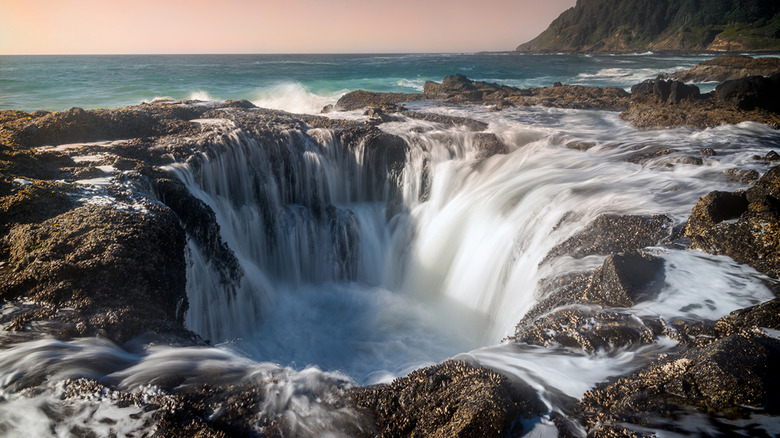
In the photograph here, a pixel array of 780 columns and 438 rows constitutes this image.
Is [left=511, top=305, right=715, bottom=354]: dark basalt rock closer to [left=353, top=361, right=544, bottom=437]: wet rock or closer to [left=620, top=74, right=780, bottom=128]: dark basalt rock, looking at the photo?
[left=353, top=361, right=544, bottom=437]: wet rock

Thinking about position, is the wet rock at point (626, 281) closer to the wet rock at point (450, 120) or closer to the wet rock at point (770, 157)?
the wet rock at point (770, 157)

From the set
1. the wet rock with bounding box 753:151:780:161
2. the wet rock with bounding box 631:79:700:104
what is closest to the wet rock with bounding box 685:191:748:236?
the wet rock with bounding box 753:151:780:161

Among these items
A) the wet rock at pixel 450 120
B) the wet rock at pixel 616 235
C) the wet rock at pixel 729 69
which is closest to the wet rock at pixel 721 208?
the wet rock at pixel 616 235

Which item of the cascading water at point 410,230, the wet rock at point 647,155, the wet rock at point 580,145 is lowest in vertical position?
the cascading water at point 410,230

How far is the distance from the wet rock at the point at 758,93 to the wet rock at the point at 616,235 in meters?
8.50

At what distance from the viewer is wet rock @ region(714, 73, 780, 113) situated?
1016cm

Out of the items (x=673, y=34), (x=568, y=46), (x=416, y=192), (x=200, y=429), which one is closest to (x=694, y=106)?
(x=416, y=192)

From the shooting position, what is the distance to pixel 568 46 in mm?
110562

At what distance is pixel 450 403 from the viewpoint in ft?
8.72

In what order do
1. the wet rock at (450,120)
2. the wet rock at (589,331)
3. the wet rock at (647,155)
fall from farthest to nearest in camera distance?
the wet rock at (450,120) < the wet rock at (647,155) < the wet rock at (589,331)

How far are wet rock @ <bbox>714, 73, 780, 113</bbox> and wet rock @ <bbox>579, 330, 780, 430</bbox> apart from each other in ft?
36.3

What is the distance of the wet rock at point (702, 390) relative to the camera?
243 cm

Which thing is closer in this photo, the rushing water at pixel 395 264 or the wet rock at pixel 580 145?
the rushing water at pixel 395 264

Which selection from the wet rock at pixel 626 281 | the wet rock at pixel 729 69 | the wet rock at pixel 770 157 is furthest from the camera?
the wet rock at pixel 729 69
